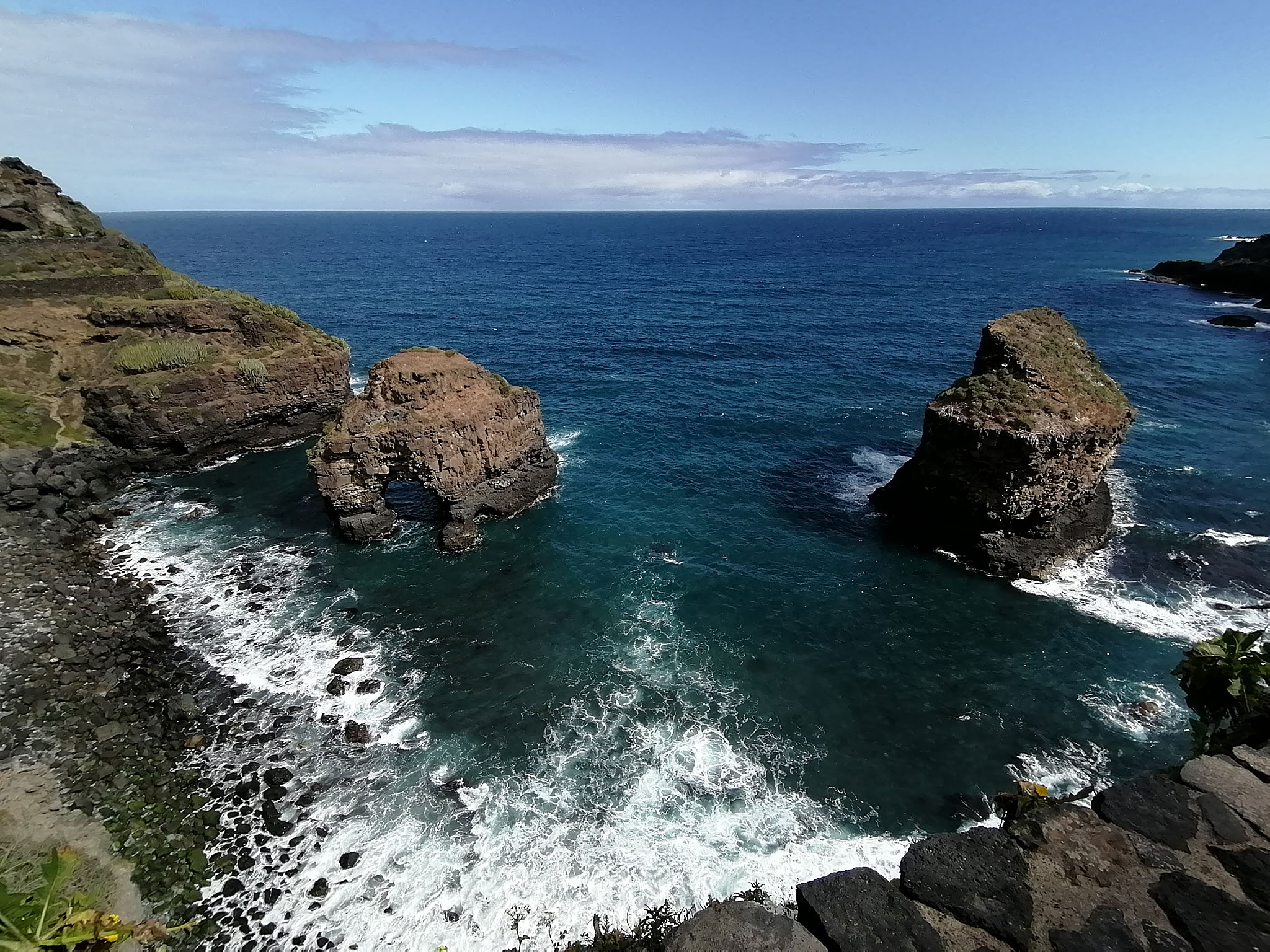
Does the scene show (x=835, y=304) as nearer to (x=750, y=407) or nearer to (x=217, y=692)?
(x=750, y=407)

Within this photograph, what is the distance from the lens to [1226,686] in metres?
15.1

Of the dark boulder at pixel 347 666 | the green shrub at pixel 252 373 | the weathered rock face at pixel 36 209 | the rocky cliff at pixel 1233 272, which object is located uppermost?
the weathered rock face at pixel 36 209

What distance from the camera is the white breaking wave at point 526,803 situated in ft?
67.6

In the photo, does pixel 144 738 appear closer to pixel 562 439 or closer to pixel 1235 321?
pixel 562 439

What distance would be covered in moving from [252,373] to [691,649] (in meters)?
43.1

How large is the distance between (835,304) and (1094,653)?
86.2m

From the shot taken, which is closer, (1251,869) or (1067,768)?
(1251,869)

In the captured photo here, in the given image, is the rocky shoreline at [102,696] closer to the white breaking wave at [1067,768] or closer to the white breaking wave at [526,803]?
the white breaking wave at [526,803]

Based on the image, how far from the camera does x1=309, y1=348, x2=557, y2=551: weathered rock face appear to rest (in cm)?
3753

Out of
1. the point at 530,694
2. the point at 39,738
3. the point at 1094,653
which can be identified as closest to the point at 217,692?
the point at 39,738

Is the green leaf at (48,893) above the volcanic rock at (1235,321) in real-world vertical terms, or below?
below

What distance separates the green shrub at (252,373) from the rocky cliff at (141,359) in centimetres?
10

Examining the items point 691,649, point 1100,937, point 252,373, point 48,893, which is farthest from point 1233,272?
point 48,893

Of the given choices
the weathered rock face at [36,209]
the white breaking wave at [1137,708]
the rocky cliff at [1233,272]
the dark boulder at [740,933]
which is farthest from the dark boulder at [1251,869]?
the rocky cliff at [1233,272]
